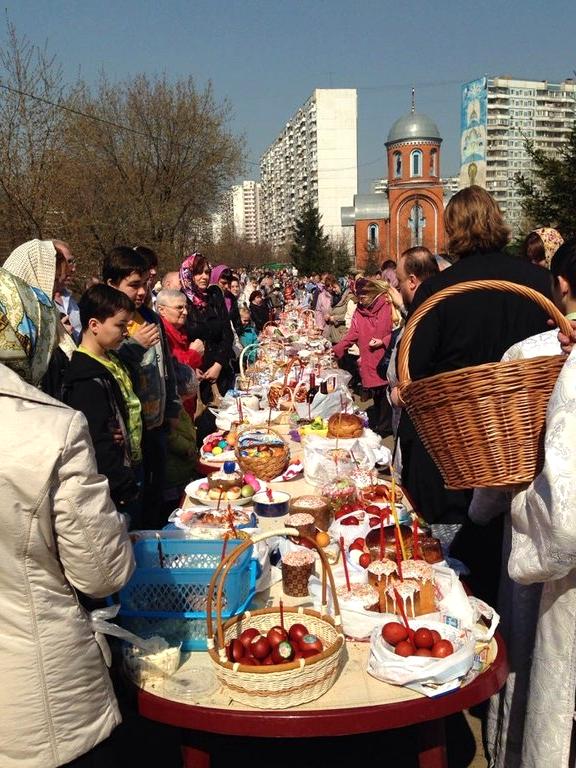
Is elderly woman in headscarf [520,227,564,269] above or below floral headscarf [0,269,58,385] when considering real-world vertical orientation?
above

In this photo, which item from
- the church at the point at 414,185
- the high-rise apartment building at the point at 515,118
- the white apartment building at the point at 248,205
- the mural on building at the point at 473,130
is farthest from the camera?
the white apartment building at the point at 248,205

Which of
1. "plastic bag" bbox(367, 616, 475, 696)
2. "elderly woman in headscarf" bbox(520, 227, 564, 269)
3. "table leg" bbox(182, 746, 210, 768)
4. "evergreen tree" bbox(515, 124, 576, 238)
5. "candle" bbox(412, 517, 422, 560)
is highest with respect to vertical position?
"evergreen tree" bbox(515, 124, 576, 238)

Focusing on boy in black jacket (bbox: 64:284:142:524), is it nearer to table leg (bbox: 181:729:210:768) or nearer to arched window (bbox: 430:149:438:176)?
→ table leg (bbox: 181:729:210:768)

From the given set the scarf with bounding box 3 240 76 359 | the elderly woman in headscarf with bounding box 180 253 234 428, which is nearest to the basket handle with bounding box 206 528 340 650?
the scarf with bounding box 3 240 76 359

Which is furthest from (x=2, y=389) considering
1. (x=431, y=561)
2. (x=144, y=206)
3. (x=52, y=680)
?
(x=144, y=206)

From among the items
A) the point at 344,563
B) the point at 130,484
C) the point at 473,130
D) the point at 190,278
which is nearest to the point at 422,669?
the point at 344,563

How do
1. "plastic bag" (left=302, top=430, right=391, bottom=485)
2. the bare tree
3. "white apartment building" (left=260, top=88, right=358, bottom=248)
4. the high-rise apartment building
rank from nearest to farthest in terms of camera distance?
"plastic bag" (left=302, top=430, right=391, bottom=485) < the bare tree < "white apartment building" (left=260, top=88, right=358, bottom=248) < the high-rise apartment building

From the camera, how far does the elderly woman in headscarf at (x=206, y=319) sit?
651 cm

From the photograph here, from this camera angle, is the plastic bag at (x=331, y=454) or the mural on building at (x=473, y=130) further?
the mural on building at (x=473, y=130)

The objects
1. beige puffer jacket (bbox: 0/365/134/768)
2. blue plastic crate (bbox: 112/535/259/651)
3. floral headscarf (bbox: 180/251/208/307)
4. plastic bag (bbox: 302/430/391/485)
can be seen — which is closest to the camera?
beige puffer jacket (bbox: 0/365/134/768)

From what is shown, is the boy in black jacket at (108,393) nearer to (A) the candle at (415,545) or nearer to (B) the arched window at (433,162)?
(A) the candle at (415,545)

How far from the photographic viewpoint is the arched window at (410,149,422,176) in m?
56.5

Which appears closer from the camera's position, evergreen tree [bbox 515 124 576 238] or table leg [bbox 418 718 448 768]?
table leg [bbox 418 718 448 768]

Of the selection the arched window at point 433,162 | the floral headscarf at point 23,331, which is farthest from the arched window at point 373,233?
the floral headscarf at point 23,331
